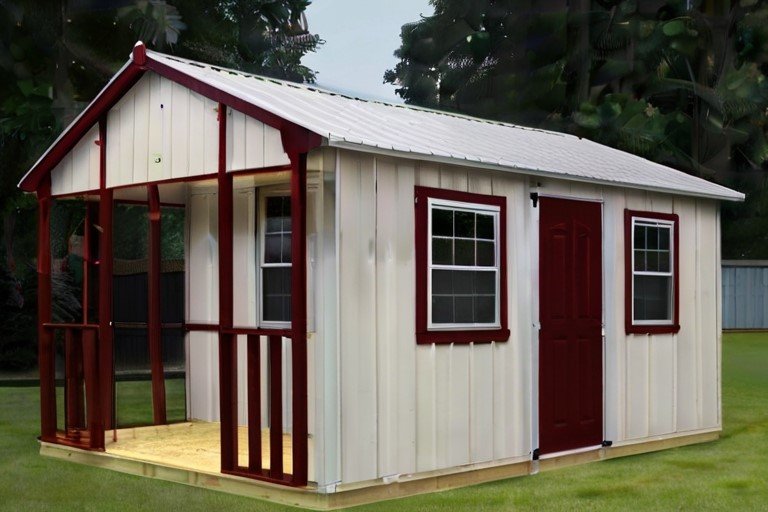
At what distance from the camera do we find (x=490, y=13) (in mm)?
29375

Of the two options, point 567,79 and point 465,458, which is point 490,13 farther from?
point 465,458

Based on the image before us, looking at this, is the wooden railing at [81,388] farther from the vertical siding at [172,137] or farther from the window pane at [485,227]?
the window pane at [485,227]

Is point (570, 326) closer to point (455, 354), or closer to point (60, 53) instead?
point (455, 354)

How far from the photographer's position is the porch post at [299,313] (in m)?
8.31

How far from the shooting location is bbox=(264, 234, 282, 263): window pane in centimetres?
1098

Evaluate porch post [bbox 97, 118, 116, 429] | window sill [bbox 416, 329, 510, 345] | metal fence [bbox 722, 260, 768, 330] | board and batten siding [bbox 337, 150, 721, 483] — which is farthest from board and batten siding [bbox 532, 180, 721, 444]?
metal fence [bbox 722, 260, 768, 330]

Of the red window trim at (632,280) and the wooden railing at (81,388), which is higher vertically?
the red window trim at (632,280)

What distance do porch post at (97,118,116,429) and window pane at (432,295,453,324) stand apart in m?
2.89

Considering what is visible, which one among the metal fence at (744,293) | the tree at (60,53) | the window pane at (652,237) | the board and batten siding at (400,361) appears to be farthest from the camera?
the metal fence at (744,293)

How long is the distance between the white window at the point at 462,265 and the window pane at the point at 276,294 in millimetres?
1941

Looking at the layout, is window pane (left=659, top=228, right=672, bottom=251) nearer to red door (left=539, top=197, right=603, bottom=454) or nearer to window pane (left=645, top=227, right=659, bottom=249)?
window pane (left=645, top=227, right=659, bottom=249)

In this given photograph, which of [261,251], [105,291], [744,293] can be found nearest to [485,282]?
[261,251]

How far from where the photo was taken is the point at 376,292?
345 inches

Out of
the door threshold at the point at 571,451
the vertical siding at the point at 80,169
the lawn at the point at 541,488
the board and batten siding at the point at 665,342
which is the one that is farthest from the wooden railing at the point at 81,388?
the board and batten siding at the point at 665,342
